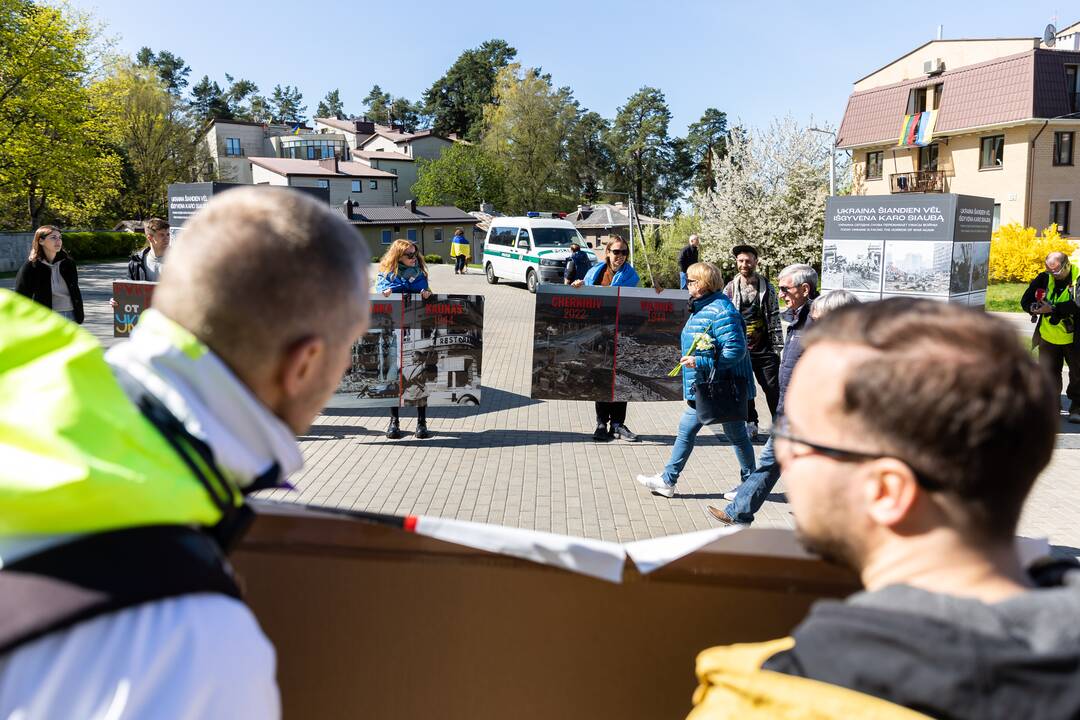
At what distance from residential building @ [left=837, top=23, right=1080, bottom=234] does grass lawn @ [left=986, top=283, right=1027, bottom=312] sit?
8.30 meters

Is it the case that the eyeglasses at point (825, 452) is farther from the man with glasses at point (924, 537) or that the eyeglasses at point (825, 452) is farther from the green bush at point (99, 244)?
the green bush at point (99, 244)

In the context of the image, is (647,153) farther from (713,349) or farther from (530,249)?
(713,349)

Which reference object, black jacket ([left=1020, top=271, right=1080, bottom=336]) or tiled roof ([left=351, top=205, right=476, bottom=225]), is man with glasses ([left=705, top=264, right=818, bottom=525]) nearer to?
black jacket ([left=1020, top=271, right=1080, bottom=336])

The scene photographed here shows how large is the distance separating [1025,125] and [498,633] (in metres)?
41.8

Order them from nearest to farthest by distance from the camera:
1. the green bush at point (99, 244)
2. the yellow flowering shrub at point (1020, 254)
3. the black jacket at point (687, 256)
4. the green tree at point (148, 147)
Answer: the black jacket at point (687, 256) < the yellow flowering shrub at point (1020, 254) < the green bush at point (99, 244) < the green tree at point (148, 147)

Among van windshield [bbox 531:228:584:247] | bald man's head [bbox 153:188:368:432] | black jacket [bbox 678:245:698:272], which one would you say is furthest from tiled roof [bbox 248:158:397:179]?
bald man's head [bbox 153:188:368:432]

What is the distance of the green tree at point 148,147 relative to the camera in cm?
5184

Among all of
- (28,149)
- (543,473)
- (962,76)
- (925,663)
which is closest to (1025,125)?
(962,76)

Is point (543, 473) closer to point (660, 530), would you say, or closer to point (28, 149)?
point (660, 530)

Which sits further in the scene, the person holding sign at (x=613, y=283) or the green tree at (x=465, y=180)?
the green tree at (x=465, y=180)

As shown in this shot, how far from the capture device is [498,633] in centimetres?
195

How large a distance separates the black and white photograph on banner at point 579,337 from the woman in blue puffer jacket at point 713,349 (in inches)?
86.0

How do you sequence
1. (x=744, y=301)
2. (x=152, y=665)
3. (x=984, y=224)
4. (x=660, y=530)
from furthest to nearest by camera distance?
1. (x=984, y=224)
2. (x=744, y=301)
3. (x=660, y=530)
4. (x=152, y=665)

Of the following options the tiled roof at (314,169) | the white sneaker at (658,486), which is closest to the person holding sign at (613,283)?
the white sneaker at (658,486)
